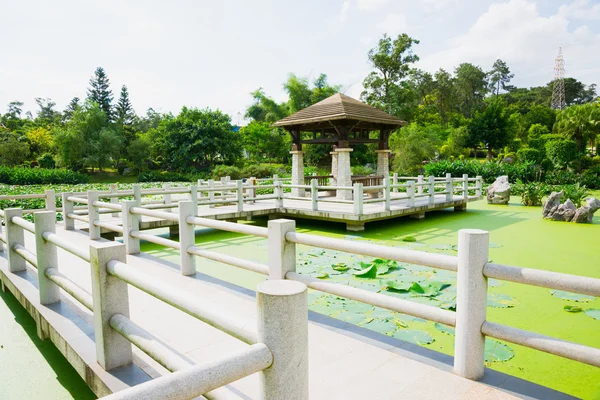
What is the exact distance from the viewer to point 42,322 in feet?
11.0

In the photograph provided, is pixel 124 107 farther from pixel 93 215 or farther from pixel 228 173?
pixel 93 215

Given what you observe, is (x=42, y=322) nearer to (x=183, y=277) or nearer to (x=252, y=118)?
(x=183, y=277)

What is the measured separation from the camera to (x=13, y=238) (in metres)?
4.34

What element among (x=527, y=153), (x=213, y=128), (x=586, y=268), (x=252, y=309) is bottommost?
(x=586, y=268)

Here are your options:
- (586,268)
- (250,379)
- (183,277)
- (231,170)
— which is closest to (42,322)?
(183,277)

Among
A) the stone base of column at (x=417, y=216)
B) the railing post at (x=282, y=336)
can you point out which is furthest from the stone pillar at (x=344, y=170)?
A: the railing post at (x=282, y=336)

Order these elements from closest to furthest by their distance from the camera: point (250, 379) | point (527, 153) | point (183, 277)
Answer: point (250, 379) < point (183, 277) < point (527, 153)

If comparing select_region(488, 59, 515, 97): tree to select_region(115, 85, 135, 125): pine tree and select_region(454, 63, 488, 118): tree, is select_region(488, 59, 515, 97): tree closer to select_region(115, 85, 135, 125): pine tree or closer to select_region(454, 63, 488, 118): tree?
select_region(454, 63, 488, 118): tree

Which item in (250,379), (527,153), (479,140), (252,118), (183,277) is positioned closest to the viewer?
(250,379)

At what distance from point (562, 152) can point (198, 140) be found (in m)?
22.7

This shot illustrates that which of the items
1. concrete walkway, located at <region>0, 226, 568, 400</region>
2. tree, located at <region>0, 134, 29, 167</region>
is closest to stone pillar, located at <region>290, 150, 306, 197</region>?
concrete walkway, located at <region>0, 226, 568, 400</region>

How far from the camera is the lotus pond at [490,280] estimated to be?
3.00 meters

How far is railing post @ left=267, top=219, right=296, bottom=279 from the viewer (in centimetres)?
305

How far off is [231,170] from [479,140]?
17.6 metres
